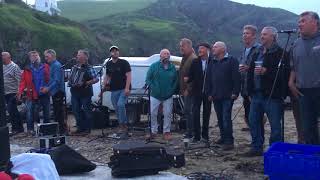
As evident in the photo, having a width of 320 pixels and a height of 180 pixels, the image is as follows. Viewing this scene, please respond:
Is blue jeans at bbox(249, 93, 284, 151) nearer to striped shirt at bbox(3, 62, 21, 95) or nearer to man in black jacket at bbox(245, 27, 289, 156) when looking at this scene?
man in black jacket at bbox(245, 27, 289, 156)

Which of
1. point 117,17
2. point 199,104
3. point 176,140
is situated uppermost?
→ point 117,17

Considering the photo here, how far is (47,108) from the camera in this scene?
39.9 ft

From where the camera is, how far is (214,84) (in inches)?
378

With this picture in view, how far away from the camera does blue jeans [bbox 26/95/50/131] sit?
12117 mm

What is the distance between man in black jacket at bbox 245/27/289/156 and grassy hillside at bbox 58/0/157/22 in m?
96.0

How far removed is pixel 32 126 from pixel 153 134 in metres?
2.84

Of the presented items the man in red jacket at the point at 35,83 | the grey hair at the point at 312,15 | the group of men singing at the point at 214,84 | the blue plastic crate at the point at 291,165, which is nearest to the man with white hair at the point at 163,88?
the group of men singing at the point at 214,84

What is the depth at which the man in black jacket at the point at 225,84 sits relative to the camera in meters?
9.45

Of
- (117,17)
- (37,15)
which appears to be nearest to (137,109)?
(37,15)

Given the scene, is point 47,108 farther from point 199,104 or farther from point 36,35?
point 36,35

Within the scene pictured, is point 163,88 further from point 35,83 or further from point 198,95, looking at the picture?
point 35,83

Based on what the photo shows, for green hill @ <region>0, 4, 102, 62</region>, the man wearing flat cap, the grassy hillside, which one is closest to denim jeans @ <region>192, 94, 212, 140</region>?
the man wearing flat cap

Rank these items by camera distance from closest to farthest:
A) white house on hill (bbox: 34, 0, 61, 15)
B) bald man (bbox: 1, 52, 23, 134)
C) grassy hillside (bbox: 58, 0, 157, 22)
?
bald man (bbox: 1, 52, 23, 134)
white house on hill (bbox: 34, 0, 61, 15)
grassy hillside (bbox: 58, 0, 157, 22)

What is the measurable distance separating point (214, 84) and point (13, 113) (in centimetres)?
507
